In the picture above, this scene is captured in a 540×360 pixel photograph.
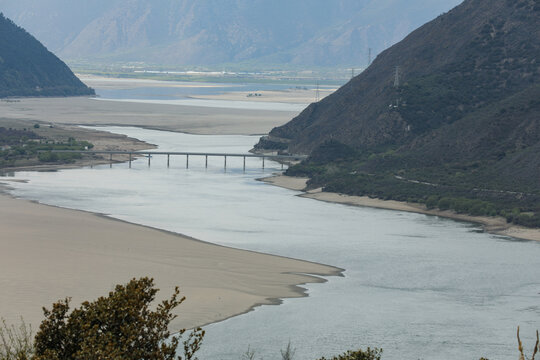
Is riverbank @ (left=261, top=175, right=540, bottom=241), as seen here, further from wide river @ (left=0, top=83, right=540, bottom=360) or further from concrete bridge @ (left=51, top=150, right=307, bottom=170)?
concrete bridge @ (left=51, top=150, right=307, bottom=170)

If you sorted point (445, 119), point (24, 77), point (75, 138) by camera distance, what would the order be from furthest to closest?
point (24, 77) < point (75, 138) < point (445, 119)

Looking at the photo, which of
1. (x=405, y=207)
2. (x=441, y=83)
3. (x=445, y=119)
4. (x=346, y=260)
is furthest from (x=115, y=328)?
(x=441, y=83)

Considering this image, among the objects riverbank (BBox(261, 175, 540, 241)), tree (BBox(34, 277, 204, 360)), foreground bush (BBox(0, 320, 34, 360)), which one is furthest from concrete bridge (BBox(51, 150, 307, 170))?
tree (BBox(34, 277, 204, 360))

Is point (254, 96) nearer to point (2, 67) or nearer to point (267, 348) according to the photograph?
point (2, 67)

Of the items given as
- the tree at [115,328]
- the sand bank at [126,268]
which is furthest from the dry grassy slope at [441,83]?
the tree at [115,328]

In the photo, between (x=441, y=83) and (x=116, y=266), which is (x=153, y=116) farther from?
(x=116, y=266)

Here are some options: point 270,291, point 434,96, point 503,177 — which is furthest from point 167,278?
point 434,96

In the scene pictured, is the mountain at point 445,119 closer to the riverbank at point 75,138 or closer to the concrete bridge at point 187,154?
the concrete bridge at point 187,154
